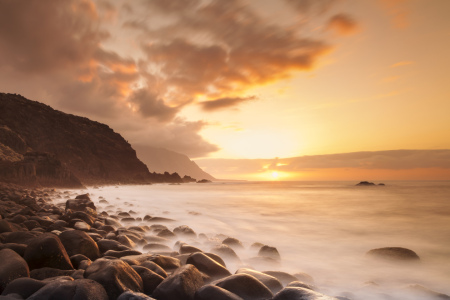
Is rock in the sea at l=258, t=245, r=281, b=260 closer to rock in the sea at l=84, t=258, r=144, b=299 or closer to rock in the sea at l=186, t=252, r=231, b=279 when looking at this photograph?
rock in the sea at l=186, t=252, r=231, b=279

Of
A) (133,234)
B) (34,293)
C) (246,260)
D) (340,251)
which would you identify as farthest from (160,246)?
(340,251)

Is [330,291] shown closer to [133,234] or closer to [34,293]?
[34,293]

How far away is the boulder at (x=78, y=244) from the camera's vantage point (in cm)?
361

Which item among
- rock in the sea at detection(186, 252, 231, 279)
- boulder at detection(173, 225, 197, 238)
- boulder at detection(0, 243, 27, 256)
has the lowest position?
boulder at detection(173, 225, 197, 238)

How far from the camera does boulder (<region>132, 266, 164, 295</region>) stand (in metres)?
2.76

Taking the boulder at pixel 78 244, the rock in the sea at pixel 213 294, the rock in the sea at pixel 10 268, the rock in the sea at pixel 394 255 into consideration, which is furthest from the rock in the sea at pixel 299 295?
the rock in the sea at pixel 394 255

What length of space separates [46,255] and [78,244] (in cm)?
63

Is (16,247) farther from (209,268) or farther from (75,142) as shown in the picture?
(75,142)

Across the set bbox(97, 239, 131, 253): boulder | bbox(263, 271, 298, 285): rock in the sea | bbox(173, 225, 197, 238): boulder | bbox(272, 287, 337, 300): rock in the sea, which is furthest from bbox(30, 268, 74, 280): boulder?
bbox(173, 225, 197, 238): boulder

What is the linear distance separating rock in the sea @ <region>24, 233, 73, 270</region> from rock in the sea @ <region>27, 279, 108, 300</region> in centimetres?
86

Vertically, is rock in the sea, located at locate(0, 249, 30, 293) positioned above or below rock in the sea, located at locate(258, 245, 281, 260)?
above

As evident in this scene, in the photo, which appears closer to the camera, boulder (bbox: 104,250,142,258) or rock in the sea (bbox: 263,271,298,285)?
rock in the sea (bbox: 263,271,298,285)

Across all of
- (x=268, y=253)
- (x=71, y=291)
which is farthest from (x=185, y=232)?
(x=71, y=291)

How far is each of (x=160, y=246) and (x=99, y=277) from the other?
2.54 metres
